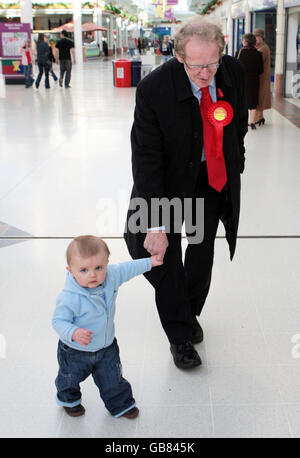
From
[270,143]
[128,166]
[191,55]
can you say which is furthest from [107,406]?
[270,143]

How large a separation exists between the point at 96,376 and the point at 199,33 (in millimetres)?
1293

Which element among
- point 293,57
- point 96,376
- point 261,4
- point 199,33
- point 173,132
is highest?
point 261,4

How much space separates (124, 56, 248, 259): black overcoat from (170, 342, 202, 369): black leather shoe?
68 cm

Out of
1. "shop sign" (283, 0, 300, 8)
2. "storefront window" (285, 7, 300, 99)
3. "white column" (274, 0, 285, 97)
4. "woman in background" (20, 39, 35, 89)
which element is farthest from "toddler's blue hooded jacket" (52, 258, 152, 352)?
"woman in background" (20, 39, 35, 89)

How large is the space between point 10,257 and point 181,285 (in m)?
1.76

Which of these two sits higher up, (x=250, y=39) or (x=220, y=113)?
(x=250, y=39)

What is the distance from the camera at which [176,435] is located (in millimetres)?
2070

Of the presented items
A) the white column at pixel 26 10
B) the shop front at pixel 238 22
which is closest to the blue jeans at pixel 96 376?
the shop front at pixel 238 22

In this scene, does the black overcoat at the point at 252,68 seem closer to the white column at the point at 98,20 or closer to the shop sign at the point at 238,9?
the shop sign at the point at 238,9

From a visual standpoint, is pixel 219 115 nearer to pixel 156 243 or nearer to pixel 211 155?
pixel 211 155

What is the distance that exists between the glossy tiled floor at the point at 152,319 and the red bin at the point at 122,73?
385 inches

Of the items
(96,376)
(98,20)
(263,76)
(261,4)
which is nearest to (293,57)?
(261,4)

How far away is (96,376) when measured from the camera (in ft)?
6.90

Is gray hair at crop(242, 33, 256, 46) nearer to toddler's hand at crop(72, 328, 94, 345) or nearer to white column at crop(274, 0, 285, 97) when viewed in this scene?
white column at crop(274, 0, 285, 97)
